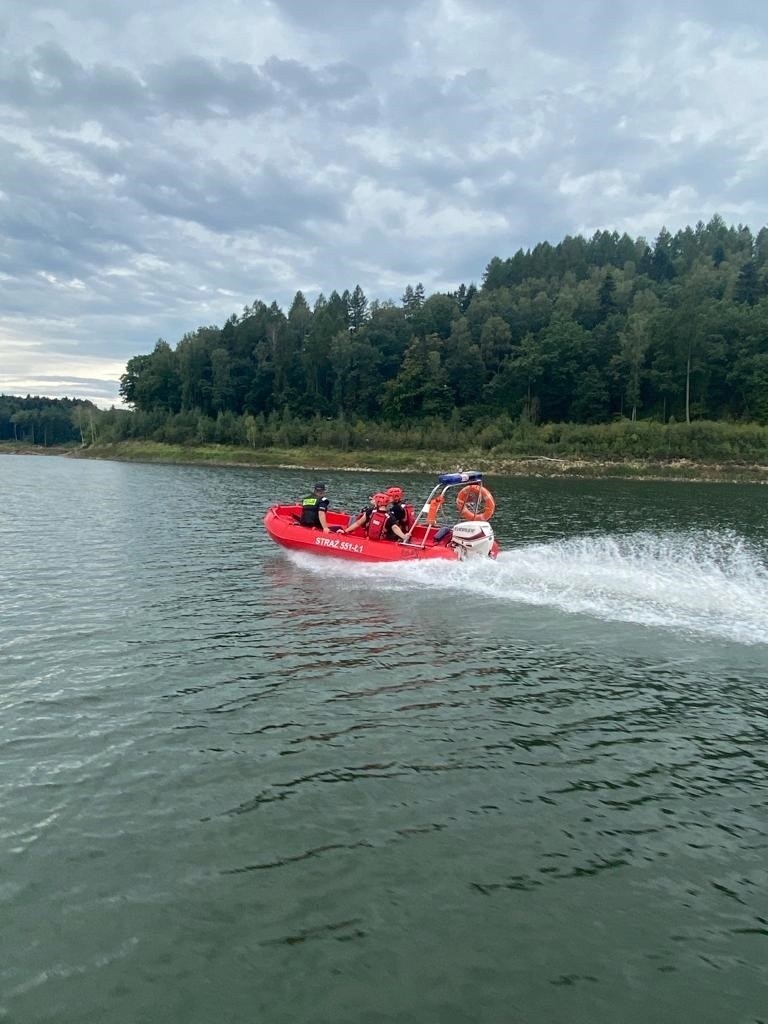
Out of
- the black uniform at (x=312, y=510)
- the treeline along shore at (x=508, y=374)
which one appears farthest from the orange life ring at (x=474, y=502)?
Answer: the treeline along shore at (x=508, y=374)

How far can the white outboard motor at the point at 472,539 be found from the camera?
19.3 metres

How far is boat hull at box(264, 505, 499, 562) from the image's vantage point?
19656mm

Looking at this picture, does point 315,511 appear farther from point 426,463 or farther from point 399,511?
point 426,463

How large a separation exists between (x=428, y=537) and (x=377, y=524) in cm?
164

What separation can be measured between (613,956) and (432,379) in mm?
110742

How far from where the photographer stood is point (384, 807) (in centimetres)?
736

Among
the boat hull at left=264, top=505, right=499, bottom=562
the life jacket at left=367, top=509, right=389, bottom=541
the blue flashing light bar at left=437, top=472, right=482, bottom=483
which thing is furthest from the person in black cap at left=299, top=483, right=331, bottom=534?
the blue flashing light bar at left=437, top=472, right=482, bottom=483

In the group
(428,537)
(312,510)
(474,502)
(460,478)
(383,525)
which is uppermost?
(460,478)

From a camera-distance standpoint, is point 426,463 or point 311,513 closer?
point 311,513

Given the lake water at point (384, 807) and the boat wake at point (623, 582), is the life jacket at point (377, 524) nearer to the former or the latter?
the boat wake at point (623, 582)

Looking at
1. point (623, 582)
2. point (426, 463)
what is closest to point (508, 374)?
A: point (426, 463)

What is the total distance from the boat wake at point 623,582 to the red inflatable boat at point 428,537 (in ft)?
1.36

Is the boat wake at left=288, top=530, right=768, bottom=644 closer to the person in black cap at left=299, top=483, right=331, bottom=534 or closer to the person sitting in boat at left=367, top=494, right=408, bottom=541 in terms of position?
the person sitting in boat at left=367, top=494, right=408, bottom=541

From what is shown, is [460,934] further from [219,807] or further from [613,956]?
[219,807]
